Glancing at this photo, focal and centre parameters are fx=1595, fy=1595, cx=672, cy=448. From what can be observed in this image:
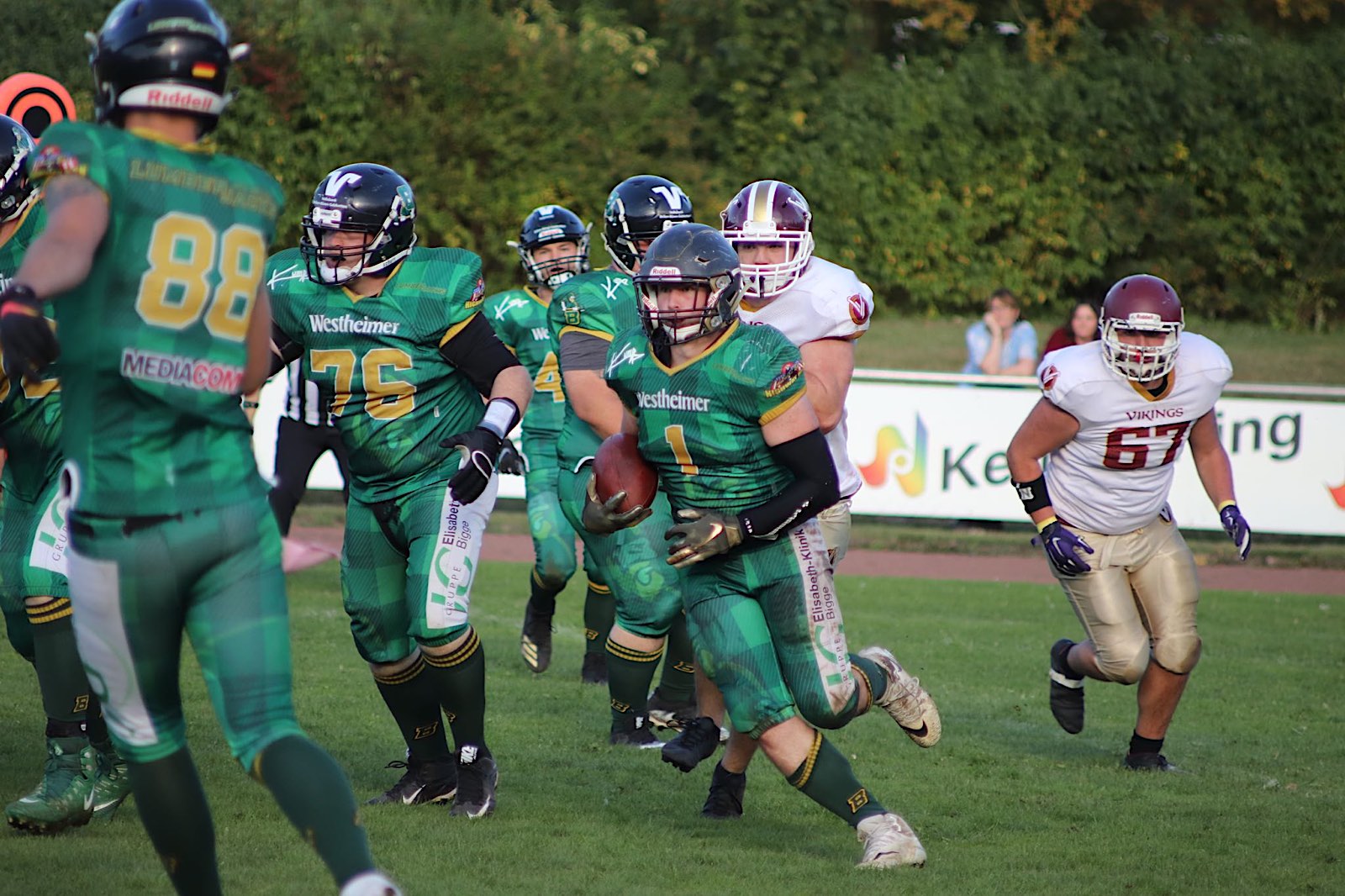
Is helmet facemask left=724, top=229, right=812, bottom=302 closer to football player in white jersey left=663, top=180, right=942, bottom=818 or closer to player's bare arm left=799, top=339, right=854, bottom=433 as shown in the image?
football player in white jersey left=663, top=180, right=942, bottom=818

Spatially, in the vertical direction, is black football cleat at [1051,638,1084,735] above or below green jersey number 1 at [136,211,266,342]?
below

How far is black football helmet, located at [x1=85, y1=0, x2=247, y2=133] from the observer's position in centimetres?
317

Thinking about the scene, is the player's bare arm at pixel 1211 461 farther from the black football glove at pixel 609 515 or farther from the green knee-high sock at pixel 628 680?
the black football glove at pixel 609 515

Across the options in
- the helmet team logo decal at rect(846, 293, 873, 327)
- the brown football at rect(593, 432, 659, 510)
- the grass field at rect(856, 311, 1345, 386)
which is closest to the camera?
the brown football at rect(593, 432, 659, 510)

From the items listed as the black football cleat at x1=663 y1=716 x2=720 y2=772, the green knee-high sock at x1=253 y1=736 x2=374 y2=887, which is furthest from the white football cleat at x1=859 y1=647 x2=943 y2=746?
the green knee-high sock at x1=253 y1=736 x2=374 y2=887

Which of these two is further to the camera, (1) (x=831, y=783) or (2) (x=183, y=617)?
(1) (x=831, y=783)

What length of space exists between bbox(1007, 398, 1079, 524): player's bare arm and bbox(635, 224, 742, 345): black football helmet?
6.41ft

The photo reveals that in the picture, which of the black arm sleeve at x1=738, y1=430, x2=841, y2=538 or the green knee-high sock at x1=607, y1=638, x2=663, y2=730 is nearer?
the black arm sleeve at x1=738, y1=430, x2=841, y2=538

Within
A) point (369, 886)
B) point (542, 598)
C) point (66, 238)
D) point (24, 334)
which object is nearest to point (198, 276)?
point (66, 238)

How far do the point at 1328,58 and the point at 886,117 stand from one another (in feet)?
17.6

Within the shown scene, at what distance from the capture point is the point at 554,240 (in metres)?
7.67

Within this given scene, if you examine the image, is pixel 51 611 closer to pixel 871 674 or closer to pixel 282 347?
pixel 282 347

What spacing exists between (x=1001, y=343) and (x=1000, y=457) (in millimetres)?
1913

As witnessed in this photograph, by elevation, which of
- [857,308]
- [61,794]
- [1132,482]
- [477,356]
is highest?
[857,308]
